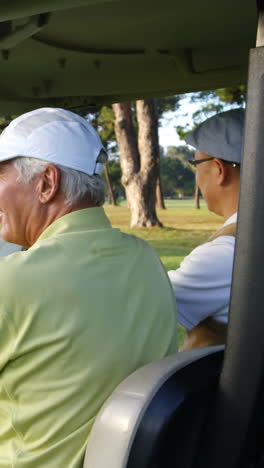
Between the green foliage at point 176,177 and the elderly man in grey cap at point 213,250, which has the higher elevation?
the elderly man in grey cap at point 213,250

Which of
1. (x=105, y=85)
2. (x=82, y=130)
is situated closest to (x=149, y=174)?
(x=105, y=85)

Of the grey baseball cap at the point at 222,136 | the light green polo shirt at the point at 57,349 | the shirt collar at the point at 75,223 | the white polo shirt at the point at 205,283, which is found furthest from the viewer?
the grey baseball cap at the point at 222,136

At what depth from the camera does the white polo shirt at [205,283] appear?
2.14 meters

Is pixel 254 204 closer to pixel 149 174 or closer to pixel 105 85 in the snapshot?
pixel 105 85

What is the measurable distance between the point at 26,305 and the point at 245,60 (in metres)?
1.57

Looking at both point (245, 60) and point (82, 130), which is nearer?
point (82, 130)

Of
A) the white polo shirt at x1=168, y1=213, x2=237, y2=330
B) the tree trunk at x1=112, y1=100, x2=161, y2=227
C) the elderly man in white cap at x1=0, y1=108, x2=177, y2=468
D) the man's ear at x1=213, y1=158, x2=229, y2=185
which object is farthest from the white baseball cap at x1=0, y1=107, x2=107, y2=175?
the tree trunk at x1=112, y1=100, x2=161, y2=227

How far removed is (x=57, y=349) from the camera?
153cm

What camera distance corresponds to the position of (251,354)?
1372mm

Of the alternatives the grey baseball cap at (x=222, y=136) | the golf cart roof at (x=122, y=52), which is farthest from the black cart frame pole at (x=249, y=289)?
the grey baseball cap at (x=222, y=136)

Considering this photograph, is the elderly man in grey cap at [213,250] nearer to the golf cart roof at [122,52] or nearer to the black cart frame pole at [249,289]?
the golf cart roof at [122,52]

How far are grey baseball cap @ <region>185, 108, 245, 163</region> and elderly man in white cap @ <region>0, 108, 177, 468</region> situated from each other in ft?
2.46

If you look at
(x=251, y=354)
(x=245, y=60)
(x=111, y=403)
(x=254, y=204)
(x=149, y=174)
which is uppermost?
(x=245, y=60)

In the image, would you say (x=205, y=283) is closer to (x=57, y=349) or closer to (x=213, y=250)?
(x=213, y=250)
